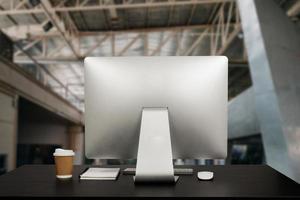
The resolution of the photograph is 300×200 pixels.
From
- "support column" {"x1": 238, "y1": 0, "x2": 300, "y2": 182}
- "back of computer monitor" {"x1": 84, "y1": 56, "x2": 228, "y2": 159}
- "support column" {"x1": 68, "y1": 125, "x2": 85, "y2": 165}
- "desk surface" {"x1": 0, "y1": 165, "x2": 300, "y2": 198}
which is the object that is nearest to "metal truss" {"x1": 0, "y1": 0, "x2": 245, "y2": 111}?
"support column" {"x1": 68, "y1": 125, "x2": 85, "y2": 165}

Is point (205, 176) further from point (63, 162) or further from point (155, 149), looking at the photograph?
point (63, 162)

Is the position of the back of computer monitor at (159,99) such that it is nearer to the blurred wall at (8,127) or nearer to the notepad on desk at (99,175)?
the notepad on desk at (99,175)

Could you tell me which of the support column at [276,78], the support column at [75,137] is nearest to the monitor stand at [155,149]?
the support column at [276,78]

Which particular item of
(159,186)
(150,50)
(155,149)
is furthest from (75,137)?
(159,186)

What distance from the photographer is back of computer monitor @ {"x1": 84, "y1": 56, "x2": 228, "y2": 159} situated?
4.87 ft

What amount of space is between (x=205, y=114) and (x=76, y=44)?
28.4 ft

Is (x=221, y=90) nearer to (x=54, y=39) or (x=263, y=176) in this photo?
(x=263, y=176)

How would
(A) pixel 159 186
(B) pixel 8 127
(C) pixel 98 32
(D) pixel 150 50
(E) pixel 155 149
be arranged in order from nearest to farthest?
(A) pixel 159 186 < (E) pixel 155 149 < (B) pixel 8 127 < (C) pixel 98 32 < (D) pixel 150 50

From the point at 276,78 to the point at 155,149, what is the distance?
8.37ft

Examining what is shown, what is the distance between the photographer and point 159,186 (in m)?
1.30

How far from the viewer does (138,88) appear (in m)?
1.48

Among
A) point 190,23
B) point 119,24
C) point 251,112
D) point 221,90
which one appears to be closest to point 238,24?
point 190,23

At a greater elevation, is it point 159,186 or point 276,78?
point 276,78

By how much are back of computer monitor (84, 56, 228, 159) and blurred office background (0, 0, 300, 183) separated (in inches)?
79.1
